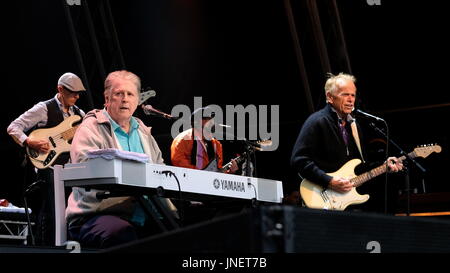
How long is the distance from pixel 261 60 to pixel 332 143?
2.88 meters

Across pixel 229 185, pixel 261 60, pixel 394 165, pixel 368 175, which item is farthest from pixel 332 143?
pixel 261 60

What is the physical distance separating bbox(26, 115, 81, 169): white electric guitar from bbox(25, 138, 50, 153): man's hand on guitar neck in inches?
1.1

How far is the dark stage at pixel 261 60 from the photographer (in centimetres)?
734

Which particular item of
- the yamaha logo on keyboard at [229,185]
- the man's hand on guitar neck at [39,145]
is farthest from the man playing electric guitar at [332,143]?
the man's hand on guitar neck at [39,145]

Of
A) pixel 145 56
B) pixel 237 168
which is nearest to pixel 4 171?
pixel 145 56

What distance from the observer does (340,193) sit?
572cm

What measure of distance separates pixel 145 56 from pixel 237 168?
126 inches

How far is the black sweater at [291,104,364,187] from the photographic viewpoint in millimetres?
5590

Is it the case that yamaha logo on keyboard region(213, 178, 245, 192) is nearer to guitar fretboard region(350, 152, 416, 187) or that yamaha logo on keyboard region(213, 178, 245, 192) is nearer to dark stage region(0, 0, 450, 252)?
guitar fretboard region(350, 152, 416, 187)

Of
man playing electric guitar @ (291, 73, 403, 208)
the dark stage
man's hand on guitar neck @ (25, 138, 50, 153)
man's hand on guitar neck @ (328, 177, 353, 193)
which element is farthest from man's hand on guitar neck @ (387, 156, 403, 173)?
man's hand on guitar neck @ (25, 138, 50, 153)

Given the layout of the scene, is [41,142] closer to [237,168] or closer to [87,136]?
[237,168]

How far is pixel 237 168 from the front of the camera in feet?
20.7

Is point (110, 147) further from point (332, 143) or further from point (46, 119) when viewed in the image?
point (46, 119)

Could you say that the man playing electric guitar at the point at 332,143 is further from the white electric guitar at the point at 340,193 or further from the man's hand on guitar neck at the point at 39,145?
the man's hand on guitar neck at the point at 39,145
